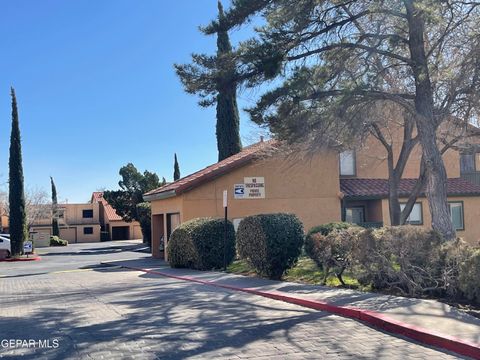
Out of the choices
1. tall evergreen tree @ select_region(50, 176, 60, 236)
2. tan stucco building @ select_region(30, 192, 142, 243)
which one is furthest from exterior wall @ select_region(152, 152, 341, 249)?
tan stucco building @ select_region(30, 192, 142, 243)

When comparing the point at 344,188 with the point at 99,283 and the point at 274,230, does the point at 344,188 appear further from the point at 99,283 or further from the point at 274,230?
the point at 99,283

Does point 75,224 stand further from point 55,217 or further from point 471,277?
point 471,277

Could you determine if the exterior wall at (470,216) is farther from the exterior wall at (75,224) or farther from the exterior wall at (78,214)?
the exterior wall at (78,214)

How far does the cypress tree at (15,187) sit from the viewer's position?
109 feet

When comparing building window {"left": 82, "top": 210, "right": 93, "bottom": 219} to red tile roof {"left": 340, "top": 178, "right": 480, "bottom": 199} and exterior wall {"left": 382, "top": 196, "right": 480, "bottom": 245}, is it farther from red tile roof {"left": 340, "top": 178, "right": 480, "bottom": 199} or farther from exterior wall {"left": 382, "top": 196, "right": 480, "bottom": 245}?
exterior wall {"left": 382, "top": 196, "right": 480, "bottom": 245}

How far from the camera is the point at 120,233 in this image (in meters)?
70.6

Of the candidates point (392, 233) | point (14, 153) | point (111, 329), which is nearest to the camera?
point (111, 329)

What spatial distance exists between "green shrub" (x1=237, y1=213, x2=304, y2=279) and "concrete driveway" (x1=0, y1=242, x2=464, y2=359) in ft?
6.93

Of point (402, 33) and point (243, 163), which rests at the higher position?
point (402, 33)

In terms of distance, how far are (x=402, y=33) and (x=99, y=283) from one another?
11128mm

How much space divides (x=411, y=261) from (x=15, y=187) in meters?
28.5

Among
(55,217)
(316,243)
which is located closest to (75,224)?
(55,217)

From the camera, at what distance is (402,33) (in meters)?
14.1

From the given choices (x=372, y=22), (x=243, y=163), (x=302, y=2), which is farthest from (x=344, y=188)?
(x=302, y=2)
